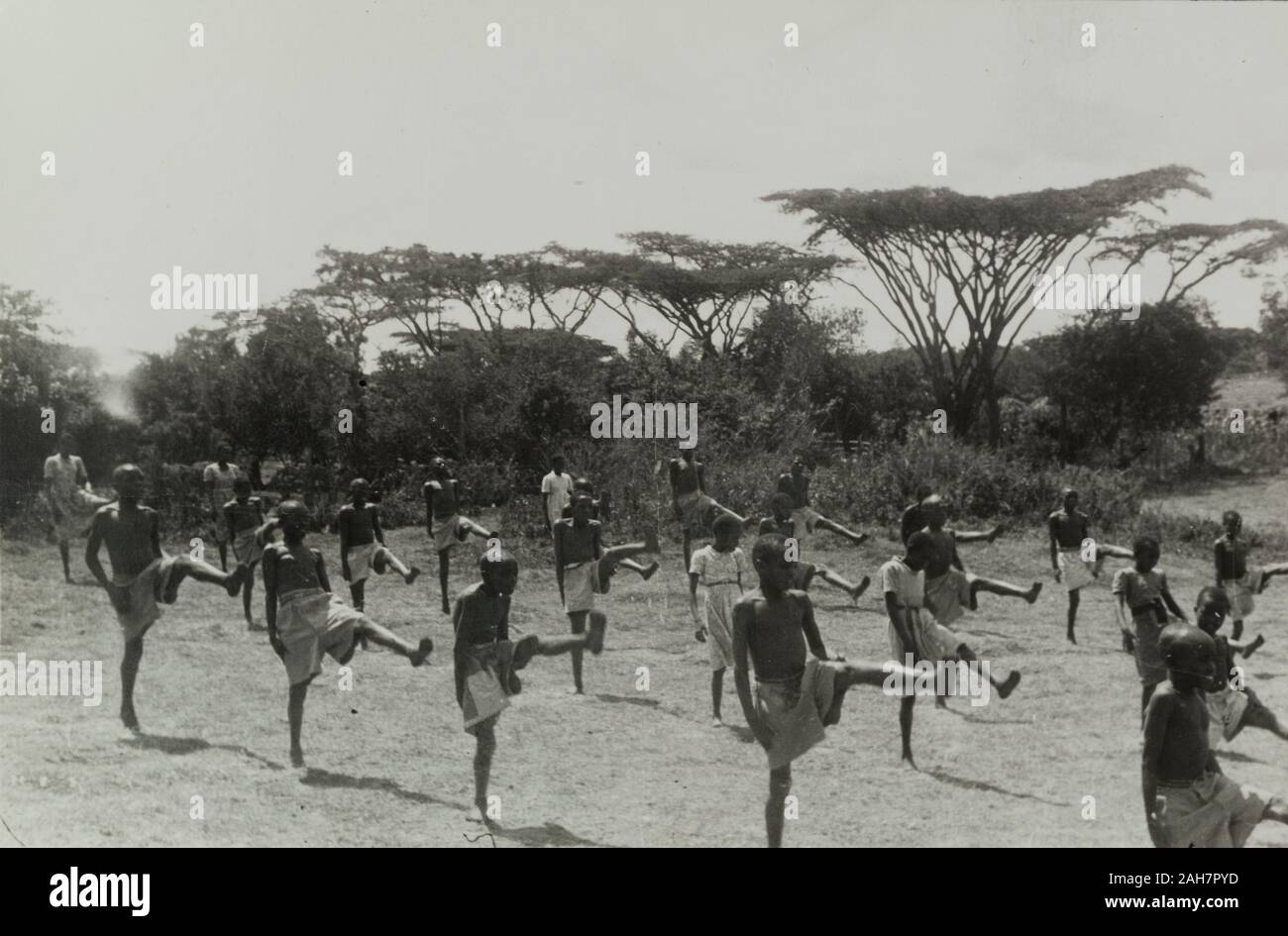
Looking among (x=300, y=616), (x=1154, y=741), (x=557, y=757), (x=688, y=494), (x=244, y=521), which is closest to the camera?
(x=1154, y=741)

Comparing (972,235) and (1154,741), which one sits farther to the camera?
(972,235)

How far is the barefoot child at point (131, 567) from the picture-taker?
7.45 m

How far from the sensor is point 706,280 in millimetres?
26922

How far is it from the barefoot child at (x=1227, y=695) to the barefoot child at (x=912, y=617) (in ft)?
3.94

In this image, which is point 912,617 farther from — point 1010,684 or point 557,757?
point 557,757

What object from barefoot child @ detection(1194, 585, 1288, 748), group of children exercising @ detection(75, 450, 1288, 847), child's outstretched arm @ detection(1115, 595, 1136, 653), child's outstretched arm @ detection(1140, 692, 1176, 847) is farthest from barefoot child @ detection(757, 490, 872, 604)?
child's outstretched arm @ detection(1140, 692, 1176, 847)

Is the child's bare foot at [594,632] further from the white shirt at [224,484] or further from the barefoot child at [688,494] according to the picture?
the white shirt at [224,484]

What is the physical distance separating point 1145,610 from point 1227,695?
3.60ft

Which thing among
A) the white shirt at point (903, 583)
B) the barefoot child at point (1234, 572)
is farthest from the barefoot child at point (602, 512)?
the barefoot child at point (1234, 572)

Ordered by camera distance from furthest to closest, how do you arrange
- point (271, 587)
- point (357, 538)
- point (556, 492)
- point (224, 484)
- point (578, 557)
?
point (556, 492) → point (224, 484) → point (357, 538) → point (578, 557) → point (271, 587)

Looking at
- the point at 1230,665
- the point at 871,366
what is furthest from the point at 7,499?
the point at 871,366

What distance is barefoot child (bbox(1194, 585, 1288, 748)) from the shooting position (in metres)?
5.75

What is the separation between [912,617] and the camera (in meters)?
6.99

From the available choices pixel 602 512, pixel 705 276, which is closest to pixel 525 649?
pixel 602 512
